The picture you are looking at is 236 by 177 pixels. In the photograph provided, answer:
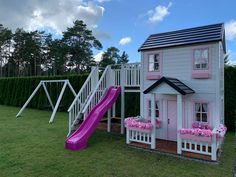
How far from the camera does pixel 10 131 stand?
882 cm

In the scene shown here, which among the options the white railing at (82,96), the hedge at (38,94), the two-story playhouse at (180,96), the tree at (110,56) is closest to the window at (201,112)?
the two-story playhouse at (180,96)

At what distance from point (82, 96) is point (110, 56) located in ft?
128

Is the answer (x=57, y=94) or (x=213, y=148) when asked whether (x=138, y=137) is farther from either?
(x=57, y=94)

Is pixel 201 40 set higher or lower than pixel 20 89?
higher

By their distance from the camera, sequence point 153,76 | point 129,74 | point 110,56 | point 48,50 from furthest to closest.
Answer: point 110,56, point 48,50, point 129,74, point 153,76

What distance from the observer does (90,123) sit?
7.25m

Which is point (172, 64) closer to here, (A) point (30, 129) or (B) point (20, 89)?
(A) point (30, 129)

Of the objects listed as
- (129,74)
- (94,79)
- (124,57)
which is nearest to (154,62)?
(129,74)

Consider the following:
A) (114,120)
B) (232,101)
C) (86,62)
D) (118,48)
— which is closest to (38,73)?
(86,62)

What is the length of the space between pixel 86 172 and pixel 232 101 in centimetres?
729

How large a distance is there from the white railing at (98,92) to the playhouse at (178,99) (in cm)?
5

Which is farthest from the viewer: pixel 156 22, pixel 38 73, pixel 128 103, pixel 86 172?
pixel 38 73

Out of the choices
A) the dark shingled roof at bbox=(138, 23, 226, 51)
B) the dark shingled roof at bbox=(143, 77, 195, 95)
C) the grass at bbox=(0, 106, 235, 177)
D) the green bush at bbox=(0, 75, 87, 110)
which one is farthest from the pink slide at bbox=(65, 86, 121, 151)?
the green bush at bbox=(0, 75, 87, 110)

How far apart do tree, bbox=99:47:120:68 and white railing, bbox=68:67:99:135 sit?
114ft
